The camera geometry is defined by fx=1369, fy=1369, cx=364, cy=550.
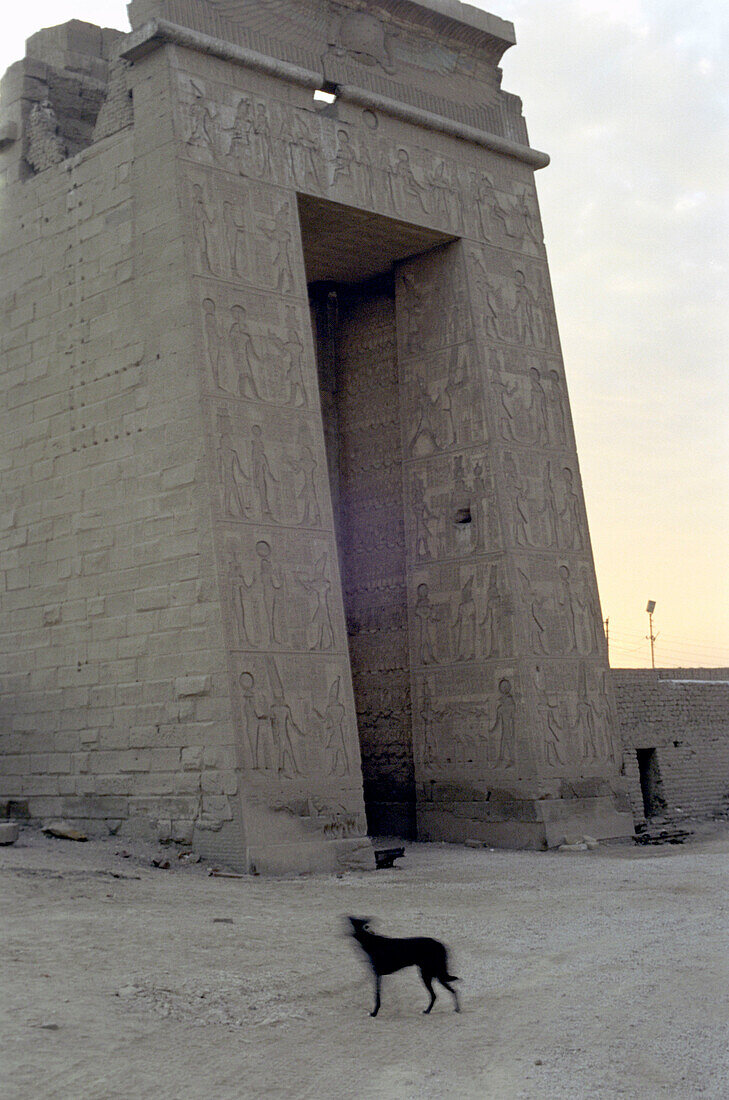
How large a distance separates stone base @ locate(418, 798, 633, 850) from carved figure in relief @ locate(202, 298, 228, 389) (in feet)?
16.4

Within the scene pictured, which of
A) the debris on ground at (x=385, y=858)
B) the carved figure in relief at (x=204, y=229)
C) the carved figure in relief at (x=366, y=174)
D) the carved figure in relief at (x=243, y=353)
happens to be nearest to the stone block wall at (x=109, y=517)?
the carved figure in relief at (x=204, y=229)

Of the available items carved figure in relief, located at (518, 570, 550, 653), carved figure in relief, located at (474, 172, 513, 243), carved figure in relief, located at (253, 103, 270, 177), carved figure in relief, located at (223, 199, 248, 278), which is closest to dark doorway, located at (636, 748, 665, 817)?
carved figure in relief, located at (518, 570, 550, 653)

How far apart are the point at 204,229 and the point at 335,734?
4546 mm

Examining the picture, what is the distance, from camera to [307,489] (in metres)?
12.1

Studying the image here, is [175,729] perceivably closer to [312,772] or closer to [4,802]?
[312,772]

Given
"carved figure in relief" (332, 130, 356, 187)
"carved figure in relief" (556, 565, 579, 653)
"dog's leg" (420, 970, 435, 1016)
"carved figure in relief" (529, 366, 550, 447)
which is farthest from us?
"carved figure in relief" (529, 366, 550, 447)

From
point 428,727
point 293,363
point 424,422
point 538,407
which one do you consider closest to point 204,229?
point 293,363

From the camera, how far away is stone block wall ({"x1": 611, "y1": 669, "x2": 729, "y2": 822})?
16.5m

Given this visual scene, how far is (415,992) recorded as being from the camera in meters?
6.70

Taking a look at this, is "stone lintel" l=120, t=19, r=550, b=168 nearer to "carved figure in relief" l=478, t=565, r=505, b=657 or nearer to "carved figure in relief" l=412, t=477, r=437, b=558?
"carved figure in relief" l=412, t=477, r=437, b=558

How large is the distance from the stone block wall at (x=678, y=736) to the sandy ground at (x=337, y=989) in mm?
6053

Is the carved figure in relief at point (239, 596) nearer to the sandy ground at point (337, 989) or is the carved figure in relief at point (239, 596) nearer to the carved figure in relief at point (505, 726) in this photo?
the sandy ground at point (337, 989)

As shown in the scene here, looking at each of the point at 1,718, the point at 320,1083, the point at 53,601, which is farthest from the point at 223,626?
the point at 320,1083

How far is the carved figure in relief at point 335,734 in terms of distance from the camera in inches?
459
